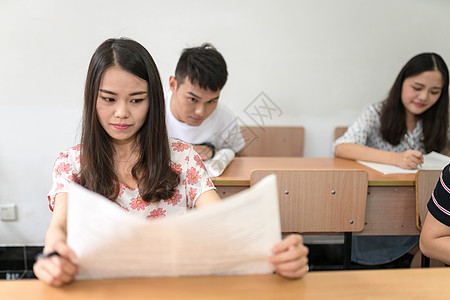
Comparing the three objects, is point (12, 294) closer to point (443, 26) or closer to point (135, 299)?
point (135, 299)

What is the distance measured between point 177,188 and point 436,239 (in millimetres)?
700

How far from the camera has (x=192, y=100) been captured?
1771mm

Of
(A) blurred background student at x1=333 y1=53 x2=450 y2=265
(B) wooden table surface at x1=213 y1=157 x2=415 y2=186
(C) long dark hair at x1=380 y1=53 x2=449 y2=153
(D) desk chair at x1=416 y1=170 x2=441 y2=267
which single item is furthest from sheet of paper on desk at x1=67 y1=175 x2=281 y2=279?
(C) long dark hair at x1=380 y1=53 x2=449 y2=153

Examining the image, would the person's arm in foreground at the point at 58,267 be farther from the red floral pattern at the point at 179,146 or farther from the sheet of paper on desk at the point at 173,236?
the red floral pattern at the point at 179,146

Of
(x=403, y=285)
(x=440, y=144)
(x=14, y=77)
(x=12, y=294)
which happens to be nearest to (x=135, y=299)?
(x=12, y=294)

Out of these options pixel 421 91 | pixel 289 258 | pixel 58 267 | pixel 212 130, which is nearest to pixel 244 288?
pixel 289 258

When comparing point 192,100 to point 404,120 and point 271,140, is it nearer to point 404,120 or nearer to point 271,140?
point 271,140

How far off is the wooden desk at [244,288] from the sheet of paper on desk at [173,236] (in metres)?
0.02

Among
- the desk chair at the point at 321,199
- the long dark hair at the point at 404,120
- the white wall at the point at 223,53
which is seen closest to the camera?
the desk chair at the point at 321,199

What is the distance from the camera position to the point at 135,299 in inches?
23.9

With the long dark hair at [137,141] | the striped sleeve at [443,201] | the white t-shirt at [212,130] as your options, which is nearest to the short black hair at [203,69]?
the white t-shirt at [212,130]

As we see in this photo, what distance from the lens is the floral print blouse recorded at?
1.03m

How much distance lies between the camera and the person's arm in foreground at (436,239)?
3.22 ft

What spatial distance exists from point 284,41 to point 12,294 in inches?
84.4
